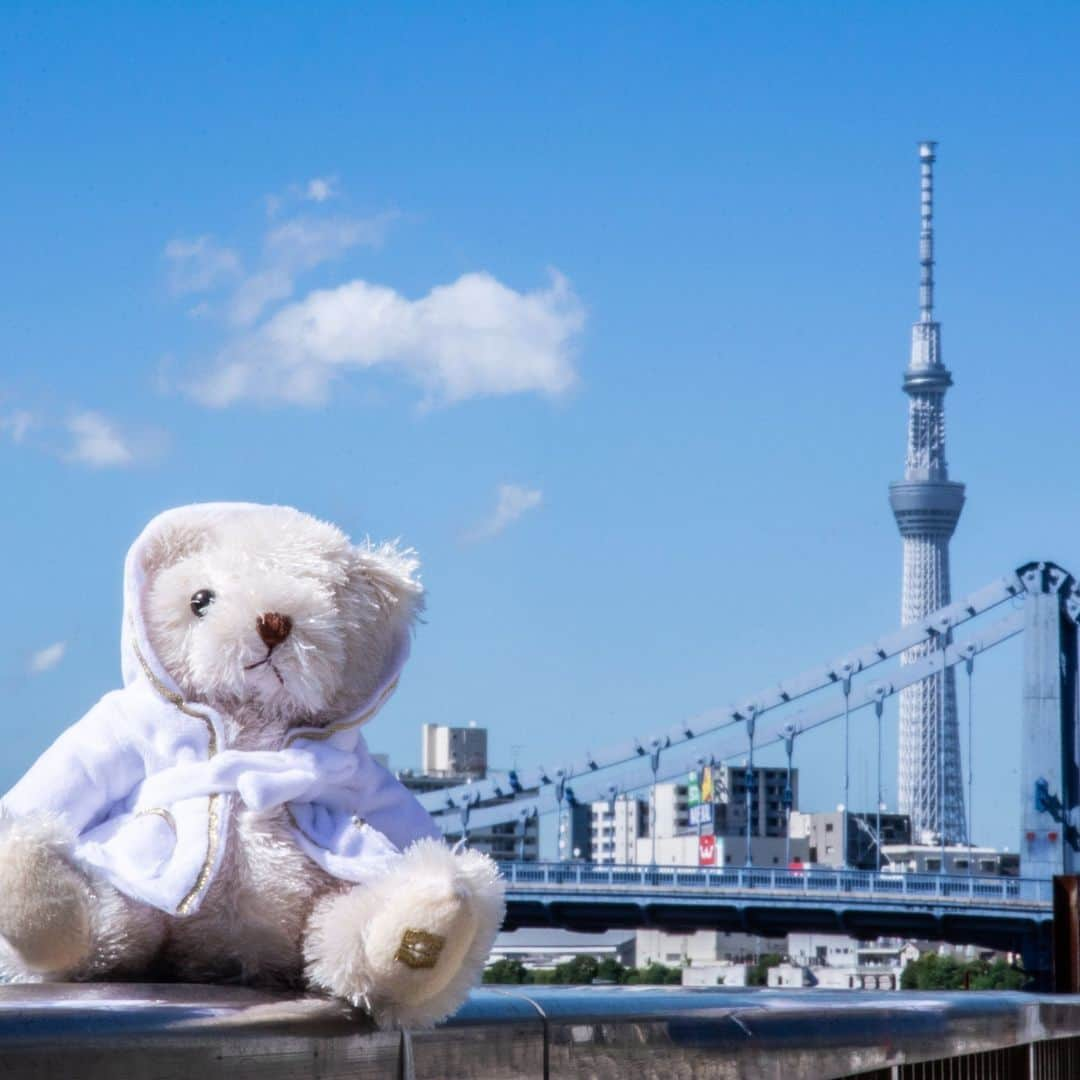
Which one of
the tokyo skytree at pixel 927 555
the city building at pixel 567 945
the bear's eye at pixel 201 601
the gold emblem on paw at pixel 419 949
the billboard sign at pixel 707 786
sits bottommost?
the city building at pixel 567 945

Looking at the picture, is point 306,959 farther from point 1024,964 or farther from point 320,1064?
point 1024,964

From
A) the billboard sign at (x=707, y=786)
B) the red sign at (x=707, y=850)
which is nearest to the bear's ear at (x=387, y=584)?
the billboard sign at (x=707, y=786)

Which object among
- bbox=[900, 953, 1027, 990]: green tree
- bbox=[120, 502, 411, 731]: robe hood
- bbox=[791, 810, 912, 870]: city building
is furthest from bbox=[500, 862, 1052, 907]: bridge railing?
bbox=[791, 810, 912, 870]: city building

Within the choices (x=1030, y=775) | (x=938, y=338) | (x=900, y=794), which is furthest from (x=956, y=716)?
(x=1030, y=775)

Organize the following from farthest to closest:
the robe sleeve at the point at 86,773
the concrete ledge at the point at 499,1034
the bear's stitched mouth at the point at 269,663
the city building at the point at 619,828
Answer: the city building at the point at 619,828, the bear's stitched mouth at the point at 269,663, the robe sleeve at the point at 86,773, the concrete ledge at the point at 499,1034

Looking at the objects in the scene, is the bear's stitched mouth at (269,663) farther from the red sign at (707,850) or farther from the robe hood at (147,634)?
the red sign at (707,850)

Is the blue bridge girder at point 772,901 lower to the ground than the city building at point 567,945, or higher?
higher

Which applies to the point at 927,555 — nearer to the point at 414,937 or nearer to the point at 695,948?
the point at 695,948

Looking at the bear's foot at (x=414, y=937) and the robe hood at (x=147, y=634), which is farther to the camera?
the robe hood at (x=147, y=634)

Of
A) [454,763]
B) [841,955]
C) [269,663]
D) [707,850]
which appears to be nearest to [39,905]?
[269,663]
